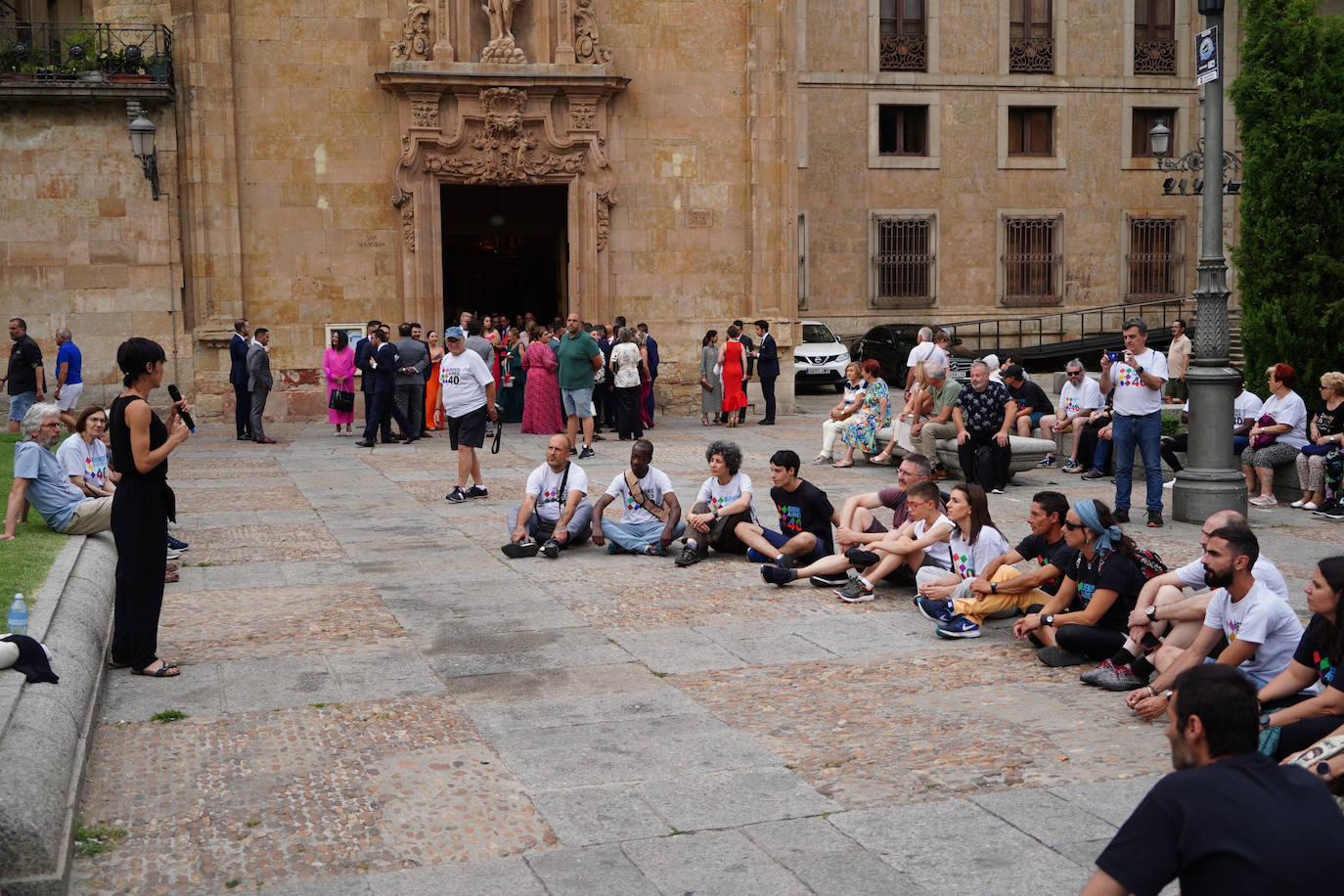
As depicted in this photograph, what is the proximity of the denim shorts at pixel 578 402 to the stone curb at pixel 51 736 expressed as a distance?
1016 cm

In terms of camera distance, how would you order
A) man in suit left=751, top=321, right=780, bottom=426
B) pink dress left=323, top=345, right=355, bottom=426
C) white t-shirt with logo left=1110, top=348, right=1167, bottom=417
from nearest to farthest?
white t-shirt with logo left=1110, top=348, right=1167, bottom=417, pink dress left=323, top=345, right=355, bottom=426, man in suit left=751, top=321, right=780, bottom=426

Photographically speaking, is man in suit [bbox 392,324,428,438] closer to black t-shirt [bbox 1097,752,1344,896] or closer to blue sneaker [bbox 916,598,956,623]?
blue sneaker [bbox 916,598,956,623]

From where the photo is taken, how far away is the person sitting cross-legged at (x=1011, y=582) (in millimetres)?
8500

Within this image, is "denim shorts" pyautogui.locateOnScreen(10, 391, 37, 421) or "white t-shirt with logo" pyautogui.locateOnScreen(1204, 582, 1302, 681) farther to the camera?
"denim shorts" pyautogui.locateOnScreen(10, 391, 37, 421)

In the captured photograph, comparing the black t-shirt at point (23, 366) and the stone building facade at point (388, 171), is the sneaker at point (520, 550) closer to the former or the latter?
the black t-shirt at point (23, 366)

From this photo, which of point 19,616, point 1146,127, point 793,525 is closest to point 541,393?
point 793,525

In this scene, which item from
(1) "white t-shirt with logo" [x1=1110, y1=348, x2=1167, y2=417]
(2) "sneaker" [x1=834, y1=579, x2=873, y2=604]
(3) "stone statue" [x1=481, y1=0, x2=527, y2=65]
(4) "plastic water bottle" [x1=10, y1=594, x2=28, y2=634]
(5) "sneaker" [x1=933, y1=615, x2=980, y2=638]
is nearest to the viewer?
(4) "plastic water bottle" [x1=10, y1=594, x2=28, y2=634]

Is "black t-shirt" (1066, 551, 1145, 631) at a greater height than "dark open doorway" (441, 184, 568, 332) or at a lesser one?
lesser

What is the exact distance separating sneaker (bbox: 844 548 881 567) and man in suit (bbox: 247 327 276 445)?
12.7 meters

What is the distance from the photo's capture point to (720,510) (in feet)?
36.9

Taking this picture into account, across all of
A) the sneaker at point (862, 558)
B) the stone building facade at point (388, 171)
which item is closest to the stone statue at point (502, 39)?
the stone building facade at point (388, 171)

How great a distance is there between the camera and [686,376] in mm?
25078

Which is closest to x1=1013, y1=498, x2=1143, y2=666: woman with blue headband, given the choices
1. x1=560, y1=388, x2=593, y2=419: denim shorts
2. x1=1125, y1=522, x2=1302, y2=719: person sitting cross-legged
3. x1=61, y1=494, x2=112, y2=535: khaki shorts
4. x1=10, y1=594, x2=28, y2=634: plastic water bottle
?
x1=1125, y1=522, x2=1302, y2=719: person sitting cross-legged

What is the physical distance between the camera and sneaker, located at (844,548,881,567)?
404 inches
